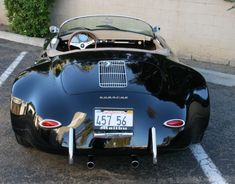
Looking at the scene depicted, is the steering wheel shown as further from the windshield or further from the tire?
the tire

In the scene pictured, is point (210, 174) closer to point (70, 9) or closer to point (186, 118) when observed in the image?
point (186, 118)

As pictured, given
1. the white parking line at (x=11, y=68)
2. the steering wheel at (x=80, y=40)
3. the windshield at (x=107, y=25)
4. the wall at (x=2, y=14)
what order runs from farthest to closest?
the wall at (x=2, y=14)
the white parking line at (x=11, y=68)
the windshield at (x=107, y=25)
the steering wheel at (x=80, y=40)

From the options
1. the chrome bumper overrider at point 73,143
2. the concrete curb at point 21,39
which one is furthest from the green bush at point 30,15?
the chrome bumper overrider at point 73,143

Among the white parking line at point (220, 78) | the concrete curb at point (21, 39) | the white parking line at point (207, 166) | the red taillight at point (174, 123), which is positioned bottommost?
the concrete curb at point (21, 39)

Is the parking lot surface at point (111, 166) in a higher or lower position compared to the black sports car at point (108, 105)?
lower

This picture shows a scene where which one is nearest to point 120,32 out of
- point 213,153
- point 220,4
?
point 213,153

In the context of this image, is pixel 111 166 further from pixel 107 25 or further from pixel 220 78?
pixel 220 78

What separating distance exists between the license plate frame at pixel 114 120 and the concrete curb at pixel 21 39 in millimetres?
5769

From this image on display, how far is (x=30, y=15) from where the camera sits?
8.77 meters

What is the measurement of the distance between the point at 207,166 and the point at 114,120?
41.9 inches

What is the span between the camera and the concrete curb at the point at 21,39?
28.6 ft

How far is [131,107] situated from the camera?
10.4ft

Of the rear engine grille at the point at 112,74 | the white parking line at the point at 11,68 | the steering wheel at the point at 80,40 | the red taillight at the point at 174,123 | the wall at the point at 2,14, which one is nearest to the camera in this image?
the red taillight at the point at 174,123

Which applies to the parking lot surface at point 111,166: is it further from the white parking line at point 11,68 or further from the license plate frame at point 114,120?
the white parking line at point 11,68
